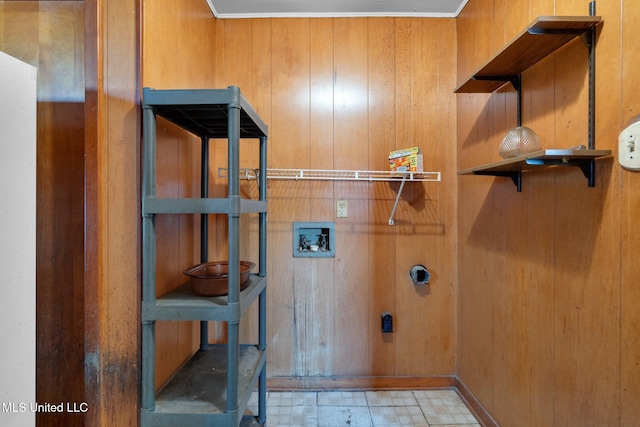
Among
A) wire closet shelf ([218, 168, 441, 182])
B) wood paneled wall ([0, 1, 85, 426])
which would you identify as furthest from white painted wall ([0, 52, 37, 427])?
wire closet shelf ([218, 168, 441, 182])

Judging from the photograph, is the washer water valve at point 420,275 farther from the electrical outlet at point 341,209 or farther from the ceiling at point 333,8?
the ceiling at point 333,8

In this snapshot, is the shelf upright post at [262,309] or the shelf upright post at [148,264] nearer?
the shelf upright post at [148,264]

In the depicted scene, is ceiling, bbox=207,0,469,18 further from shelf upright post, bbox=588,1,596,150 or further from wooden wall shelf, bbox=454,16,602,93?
shelf upright post, bbox=588,1,596,150

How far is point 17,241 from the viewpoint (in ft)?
2.56

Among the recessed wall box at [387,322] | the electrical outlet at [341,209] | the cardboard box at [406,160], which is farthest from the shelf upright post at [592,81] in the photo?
the recessed wall box at [387,322]

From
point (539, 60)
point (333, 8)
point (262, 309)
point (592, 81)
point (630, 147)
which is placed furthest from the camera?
point (333, 8)

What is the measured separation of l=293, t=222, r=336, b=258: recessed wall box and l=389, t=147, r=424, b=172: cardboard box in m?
0.50

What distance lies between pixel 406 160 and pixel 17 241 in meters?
1.58

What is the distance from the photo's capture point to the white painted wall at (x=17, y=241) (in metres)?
0.76

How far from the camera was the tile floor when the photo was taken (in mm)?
1473

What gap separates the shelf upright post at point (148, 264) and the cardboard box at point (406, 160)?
1211mm

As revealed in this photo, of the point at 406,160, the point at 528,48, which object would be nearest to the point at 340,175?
the point at 406,160

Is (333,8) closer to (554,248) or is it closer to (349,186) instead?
(349,186)

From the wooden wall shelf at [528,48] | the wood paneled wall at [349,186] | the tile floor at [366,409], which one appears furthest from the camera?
the wood paneled wall at [349,186]
